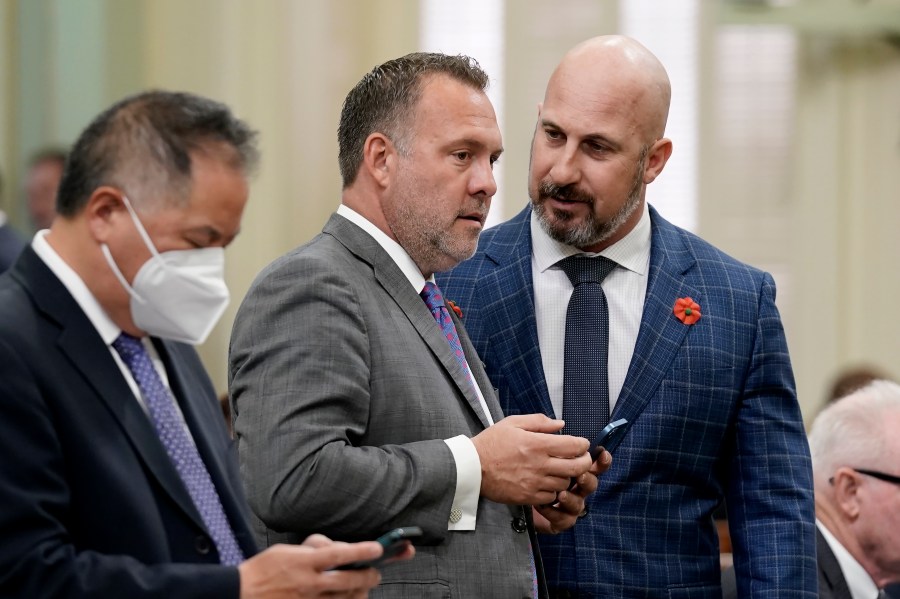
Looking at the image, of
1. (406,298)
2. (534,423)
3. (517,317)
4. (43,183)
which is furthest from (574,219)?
(43,183)

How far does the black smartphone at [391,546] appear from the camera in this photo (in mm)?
1956

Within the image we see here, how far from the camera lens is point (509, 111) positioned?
220 inches

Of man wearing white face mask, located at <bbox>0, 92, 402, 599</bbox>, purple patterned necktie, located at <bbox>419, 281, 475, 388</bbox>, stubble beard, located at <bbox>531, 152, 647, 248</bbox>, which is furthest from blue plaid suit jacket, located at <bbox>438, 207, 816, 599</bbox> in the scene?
man wearing white face mask, located at <bbox>0, 92, 402, 599</bbox>

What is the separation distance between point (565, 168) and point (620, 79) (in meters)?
0.24

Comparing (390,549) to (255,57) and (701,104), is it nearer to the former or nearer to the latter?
(255,57)

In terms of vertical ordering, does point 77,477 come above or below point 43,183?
above

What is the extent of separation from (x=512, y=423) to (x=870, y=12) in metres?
4.08

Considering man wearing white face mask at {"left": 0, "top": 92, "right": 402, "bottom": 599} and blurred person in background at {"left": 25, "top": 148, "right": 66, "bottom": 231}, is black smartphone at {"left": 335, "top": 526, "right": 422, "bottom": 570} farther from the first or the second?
blurred person in background at {"left": 25, "top": 148, "right": 66, "bottom": 231}

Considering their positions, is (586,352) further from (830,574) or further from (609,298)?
(830,574)

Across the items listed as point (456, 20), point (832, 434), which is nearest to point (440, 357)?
point (832, 434)

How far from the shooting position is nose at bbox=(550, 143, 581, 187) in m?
2.92

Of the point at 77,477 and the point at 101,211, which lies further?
the point at 101,211

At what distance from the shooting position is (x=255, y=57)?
202 inches

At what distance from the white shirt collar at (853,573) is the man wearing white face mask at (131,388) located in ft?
5.82
